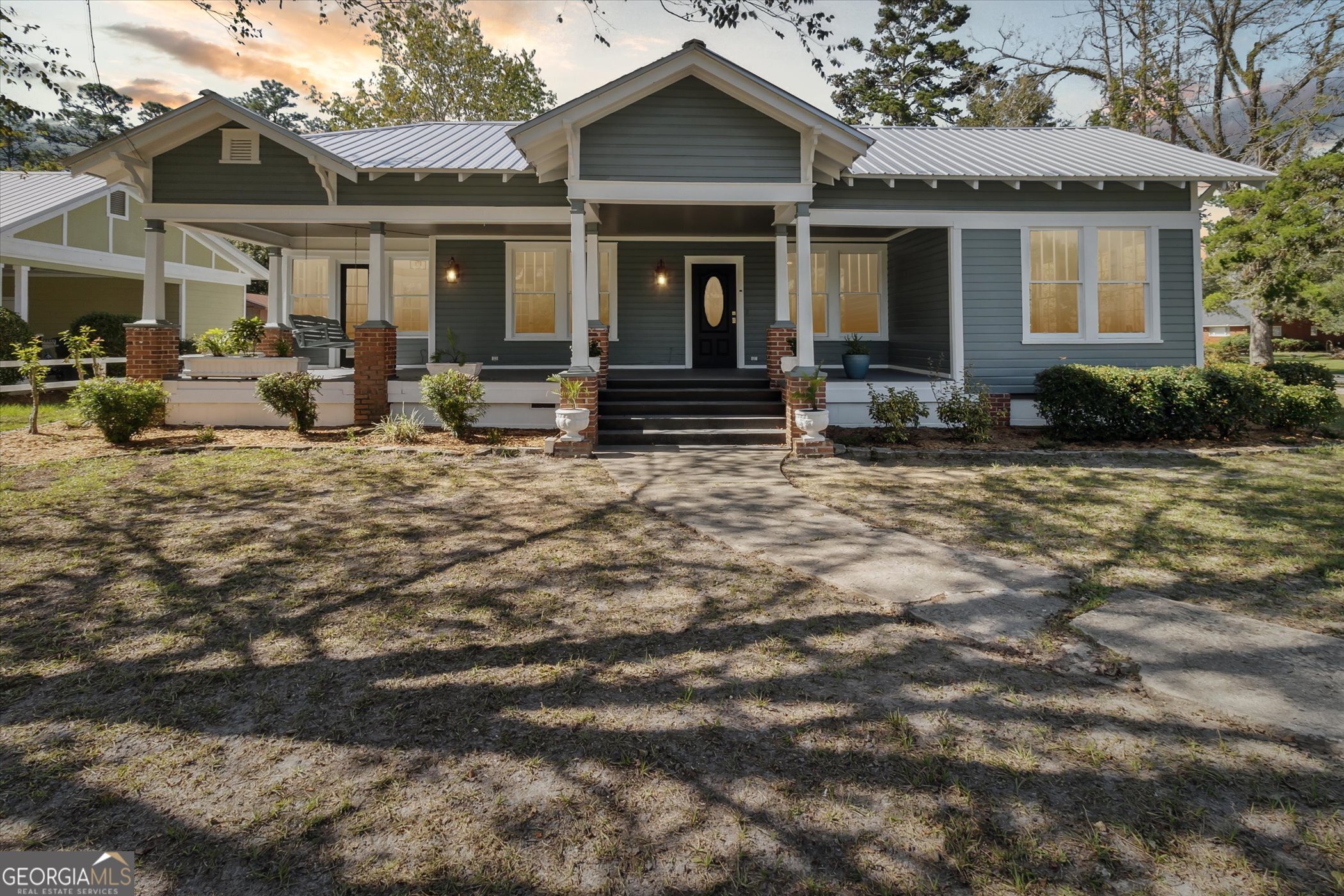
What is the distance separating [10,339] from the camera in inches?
625

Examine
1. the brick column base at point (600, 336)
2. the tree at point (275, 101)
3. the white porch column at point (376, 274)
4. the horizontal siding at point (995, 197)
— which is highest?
the tree at point (275, 101)

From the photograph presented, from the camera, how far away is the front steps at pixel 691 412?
33.3 feet

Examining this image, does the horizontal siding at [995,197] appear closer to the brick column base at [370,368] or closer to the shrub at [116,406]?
the brick column base at [370,368]

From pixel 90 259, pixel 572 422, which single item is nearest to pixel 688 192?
pixel 572 422

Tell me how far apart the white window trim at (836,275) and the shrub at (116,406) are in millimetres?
10734

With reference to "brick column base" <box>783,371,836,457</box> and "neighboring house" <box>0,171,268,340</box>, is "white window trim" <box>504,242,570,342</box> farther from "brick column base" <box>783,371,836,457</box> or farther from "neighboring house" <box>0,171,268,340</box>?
"neighboring house" <box>0,171,268,340</box>

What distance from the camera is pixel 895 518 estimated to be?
627 cm

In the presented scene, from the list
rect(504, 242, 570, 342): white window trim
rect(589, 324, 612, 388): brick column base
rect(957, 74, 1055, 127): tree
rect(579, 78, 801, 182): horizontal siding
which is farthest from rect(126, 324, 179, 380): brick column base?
rect(957, 74, 1055, 127): tree

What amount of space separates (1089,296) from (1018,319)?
4.06ft

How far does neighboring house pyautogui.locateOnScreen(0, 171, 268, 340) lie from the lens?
56.9 feet

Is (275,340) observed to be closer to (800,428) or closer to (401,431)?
(401,431)

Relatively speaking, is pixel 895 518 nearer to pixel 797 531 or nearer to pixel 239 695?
pixel 797 531

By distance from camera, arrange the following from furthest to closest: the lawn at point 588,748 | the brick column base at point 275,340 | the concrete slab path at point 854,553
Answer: the brick column base at point 275,340, the concrete slab path at point 854,553, the lawn at point 588,748

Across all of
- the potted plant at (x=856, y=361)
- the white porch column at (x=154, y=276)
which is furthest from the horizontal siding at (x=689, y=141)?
the white porch column at (x=154, y=276)
